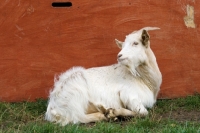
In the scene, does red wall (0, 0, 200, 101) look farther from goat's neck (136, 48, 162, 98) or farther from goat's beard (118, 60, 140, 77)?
goat's beard (118, 60, 140, 77)

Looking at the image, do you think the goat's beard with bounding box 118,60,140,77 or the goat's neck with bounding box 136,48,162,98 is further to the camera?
the goat's neck with bounding box 136,48,162,98

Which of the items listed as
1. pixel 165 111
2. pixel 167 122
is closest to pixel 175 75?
pixel 165 111

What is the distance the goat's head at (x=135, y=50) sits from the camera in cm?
759

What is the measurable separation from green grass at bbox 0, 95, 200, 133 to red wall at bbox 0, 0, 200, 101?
0.44m

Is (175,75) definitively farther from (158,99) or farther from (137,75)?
(137,75)

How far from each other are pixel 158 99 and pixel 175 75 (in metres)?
0.45

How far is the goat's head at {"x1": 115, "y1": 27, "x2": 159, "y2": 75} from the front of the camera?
759 cm

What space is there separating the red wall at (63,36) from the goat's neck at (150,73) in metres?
0.73

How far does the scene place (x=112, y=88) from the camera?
25.6 feet

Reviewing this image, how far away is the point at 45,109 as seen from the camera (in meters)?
8.11

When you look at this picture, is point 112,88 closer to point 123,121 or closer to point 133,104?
point 133,104

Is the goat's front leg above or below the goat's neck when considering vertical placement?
below

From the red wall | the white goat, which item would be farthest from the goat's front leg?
the red wall

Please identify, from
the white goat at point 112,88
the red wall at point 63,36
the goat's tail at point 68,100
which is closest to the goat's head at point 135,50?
the white goat at point 112,88
